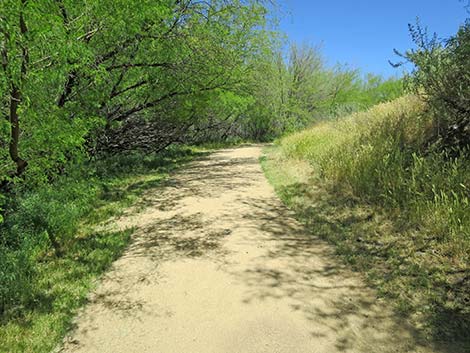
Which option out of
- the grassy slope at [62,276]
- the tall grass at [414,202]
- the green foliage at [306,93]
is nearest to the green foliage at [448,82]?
the tall grass at [414,202]

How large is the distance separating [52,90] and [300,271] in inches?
213

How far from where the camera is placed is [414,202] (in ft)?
15.7

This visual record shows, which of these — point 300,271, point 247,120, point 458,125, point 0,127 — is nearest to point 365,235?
point 300,271

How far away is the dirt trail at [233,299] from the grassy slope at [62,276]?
18 cm

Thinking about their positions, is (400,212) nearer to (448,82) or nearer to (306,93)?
(448,82)

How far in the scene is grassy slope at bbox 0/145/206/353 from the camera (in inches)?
116

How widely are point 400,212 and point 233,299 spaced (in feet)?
10.0

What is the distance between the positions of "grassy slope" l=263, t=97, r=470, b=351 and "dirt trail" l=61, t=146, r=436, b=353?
36 centimetres

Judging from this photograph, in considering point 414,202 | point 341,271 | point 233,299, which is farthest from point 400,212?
point 233,299

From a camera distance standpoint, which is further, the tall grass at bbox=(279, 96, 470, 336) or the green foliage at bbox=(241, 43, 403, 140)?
the green foliage at bbox=(241, 43, 403, 140)

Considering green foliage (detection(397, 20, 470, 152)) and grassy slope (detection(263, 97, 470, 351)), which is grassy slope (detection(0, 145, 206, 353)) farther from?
green foliage (detection(397, 20, 470, 152))

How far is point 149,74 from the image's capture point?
9.55 metres

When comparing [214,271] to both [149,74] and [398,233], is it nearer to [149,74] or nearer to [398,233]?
[398,233]

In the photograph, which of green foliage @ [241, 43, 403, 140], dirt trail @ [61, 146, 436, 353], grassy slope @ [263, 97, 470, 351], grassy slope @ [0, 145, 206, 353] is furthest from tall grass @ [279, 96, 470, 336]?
green foliage @ [241, 43, 403, 140]
